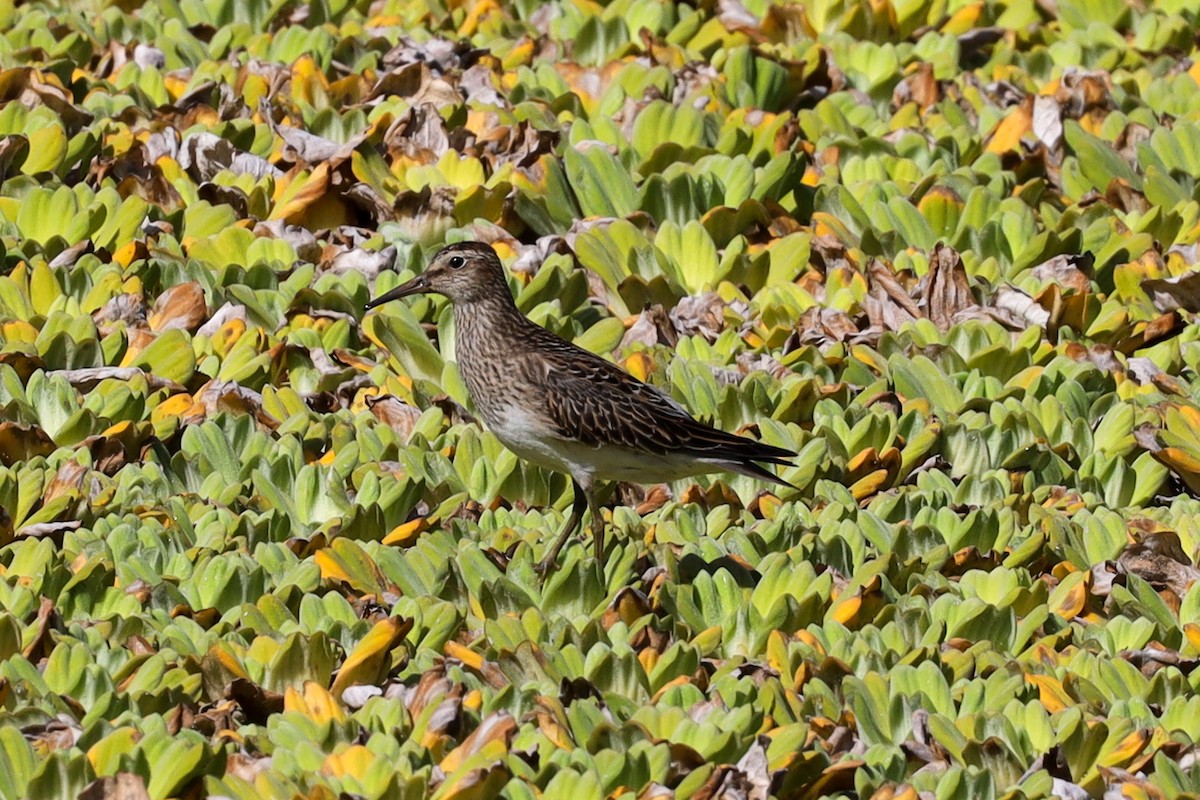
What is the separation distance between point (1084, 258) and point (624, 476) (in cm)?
267

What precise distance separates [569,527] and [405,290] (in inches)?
54.5

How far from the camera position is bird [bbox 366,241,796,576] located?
616 cm

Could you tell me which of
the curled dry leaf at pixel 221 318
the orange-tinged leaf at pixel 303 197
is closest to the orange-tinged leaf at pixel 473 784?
the curled dry leaf at pixel 221 318

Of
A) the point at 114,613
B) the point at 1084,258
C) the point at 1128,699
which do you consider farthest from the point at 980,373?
the point at 114,613

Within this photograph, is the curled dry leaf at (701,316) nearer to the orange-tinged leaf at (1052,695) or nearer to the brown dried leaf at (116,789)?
the orange-tinged leaf at (1052,695)

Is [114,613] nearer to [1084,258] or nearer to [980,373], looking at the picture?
[980,373]

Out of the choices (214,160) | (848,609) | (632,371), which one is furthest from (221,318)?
(848,609)

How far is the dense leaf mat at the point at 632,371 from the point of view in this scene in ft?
16.4

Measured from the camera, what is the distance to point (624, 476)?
634cm

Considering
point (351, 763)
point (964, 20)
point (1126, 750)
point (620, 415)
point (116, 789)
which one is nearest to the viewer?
point (116, 789)

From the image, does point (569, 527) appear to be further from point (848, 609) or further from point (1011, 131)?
point (1011, 131)

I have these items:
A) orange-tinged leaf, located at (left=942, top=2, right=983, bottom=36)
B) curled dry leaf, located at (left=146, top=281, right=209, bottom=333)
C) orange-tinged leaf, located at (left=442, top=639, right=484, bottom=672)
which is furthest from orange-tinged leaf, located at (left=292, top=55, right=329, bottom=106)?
orange-tinged leaf, located at (left=442, top=639, right=484, bottom=672)

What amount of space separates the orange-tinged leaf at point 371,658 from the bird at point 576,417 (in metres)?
0.76

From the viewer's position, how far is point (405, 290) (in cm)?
714
